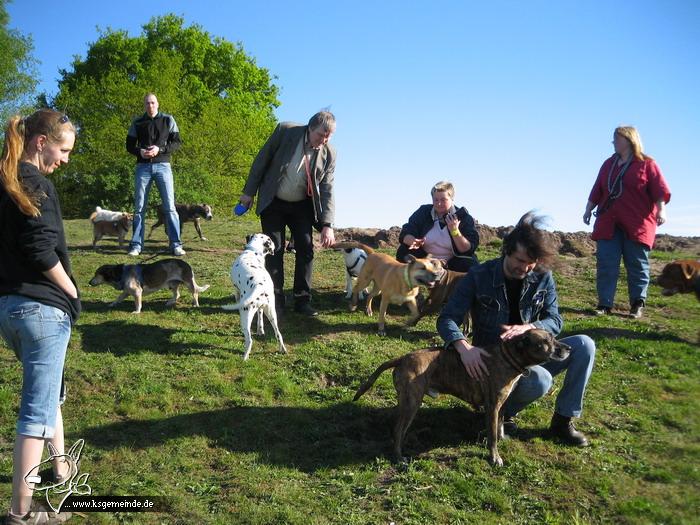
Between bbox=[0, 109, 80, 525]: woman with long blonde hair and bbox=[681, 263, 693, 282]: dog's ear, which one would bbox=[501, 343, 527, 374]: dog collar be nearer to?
bbox=[0, 109, 80, 525]: woman with long blonde hair

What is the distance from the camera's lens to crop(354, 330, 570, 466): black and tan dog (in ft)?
14.7

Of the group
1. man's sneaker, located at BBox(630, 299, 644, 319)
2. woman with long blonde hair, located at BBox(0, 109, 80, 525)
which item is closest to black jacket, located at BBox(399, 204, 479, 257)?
man's sneaker, located at BBox(630, 299, 644, 319)

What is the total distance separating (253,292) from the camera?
22.9ft

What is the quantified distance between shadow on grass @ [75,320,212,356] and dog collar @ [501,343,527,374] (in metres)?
3.94

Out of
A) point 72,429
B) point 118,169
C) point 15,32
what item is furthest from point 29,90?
point 72,429

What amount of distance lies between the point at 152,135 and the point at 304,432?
8427 millimetres

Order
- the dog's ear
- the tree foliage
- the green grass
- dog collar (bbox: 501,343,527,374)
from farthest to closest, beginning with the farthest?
the tree foliage
the dog's ear
dog collar (bbox: 501,343,527,374)
the green grass

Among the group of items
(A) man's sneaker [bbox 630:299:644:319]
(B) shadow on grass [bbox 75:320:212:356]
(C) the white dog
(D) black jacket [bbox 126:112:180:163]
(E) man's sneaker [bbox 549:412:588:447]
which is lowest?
(B) shadow on grass [bbox 75:320:212:356]

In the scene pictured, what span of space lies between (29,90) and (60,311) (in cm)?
3594

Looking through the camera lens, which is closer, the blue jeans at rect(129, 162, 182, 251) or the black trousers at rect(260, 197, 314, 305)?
the black trousers at rect(260, 197, 314, 305)

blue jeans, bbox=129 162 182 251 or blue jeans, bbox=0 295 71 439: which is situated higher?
blue jeans, bbox=129 162 182 251

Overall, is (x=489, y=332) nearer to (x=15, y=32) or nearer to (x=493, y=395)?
(x=493, y=395)

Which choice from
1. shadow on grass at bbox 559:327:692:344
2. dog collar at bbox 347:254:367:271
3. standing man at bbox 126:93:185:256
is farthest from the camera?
standing man at bbox 126:93:185:256

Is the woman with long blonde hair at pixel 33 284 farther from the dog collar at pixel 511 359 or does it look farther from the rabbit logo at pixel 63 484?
the dog collar at pixel 511 359
